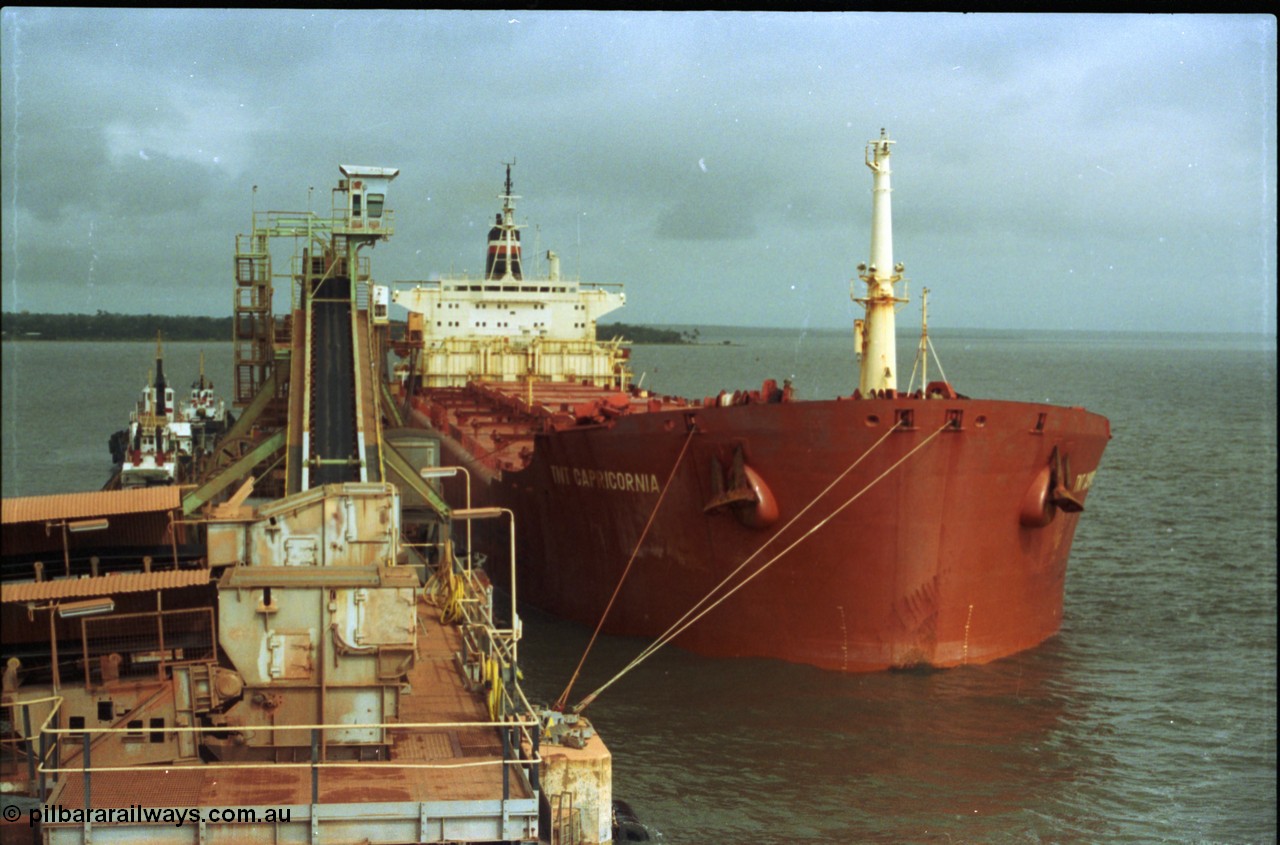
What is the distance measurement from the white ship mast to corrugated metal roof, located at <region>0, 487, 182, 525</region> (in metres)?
11.3

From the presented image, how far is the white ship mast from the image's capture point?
21.0 m

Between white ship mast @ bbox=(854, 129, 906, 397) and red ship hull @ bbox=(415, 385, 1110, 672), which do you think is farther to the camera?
white ship mast @ bbox=(854, 129, 906, 397)

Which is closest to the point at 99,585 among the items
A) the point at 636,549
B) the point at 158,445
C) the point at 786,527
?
the point at 786,527

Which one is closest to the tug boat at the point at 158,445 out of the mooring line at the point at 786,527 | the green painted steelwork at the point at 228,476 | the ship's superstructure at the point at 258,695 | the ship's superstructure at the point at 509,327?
the ship's superstructure at the point at 509,327

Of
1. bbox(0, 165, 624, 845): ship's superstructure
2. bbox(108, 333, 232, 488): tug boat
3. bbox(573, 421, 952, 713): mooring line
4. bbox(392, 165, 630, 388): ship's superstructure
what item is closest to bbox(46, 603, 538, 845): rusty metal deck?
bbox(0, 165, 624, 845): ship's superstructure

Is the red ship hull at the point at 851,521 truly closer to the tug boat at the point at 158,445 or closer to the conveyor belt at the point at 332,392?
the conveyor belt at the point at 332,392

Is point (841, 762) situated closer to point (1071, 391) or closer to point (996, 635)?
point (996, 635)

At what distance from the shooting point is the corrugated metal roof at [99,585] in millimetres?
11922

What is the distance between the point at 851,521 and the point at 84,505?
938 centimetres

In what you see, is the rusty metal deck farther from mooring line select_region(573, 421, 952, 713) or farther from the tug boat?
the tug boat

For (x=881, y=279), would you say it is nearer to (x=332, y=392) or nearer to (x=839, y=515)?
(x=839, y=515)

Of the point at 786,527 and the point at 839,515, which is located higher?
the point at 839,515

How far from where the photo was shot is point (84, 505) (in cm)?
1276

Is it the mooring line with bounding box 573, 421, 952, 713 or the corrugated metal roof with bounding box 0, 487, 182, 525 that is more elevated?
the corrugated metal roof with bounding box 0, 487, 182, 525
